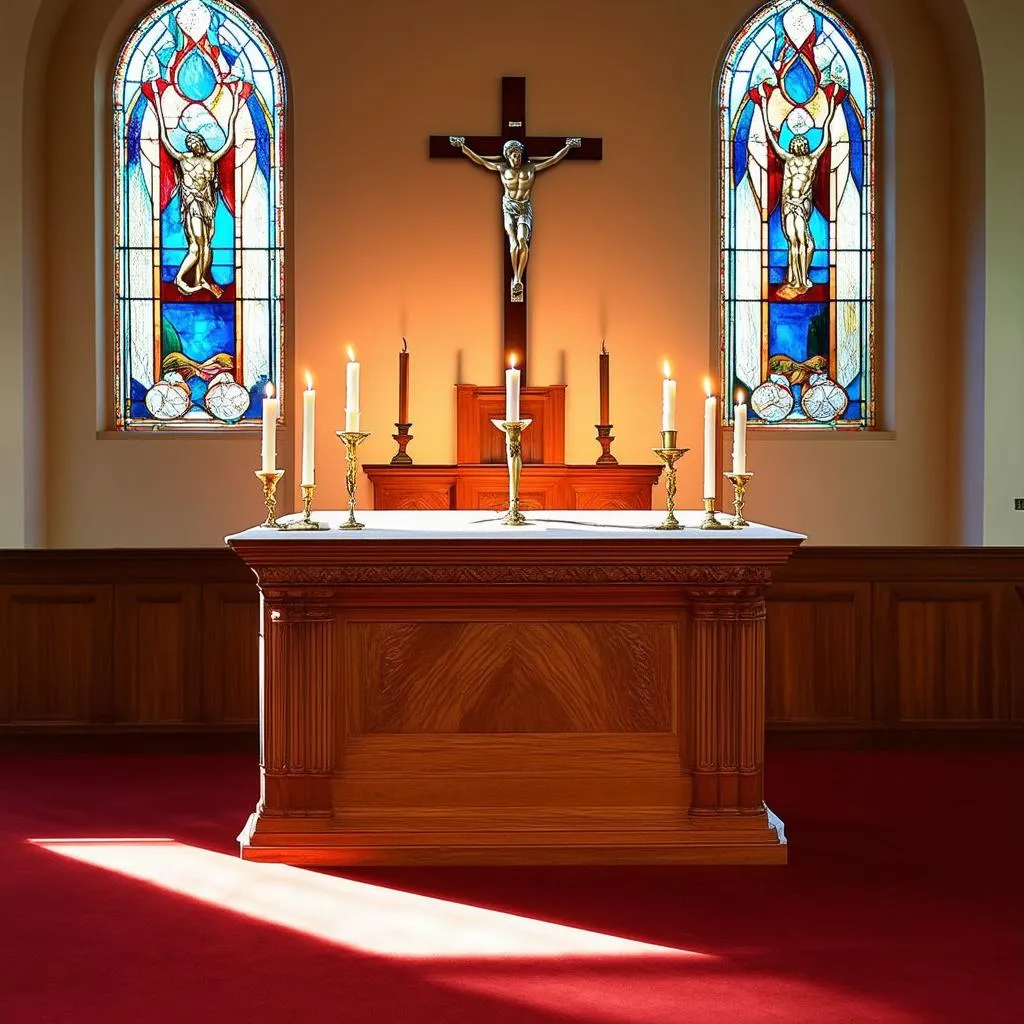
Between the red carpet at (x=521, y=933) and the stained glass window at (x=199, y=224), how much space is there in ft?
14.6

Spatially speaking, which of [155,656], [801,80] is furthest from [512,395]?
[801,80]

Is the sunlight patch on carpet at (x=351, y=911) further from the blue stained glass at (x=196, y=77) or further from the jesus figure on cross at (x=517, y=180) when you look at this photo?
the blue stained glass at (x=196, y=77)

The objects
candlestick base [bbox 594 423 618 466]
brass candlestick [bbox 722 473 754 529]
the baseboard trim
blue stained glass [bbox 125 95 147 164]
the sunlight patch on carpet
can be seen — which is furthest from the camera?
blue stained glass [bbox 125 95 147 164]

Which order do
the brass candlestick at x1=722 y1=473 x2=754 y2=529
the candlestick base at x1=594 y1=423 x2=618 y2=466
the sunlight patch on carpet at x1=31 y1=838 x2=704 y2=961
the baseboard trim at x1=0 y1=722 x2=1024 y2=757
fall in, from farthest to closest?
the candlestick base at x1=594 y1=423 x2=618 y2=466 → the baseboard trim at x1=0 y1=722 x2=1024 y2=757 → the brass candlestick at x1=722 y1=473 x2=754 y2=529 → the sunlight patch on carpet at x1=31 y1=838 x2=704 y2=961

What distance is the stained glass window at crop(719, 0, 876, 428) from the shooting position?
858 cm

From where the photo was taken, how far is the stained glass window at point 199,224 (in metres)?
8.42

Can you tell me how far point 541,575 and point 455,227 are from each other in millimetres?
4819

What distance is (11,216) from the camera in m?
7.77

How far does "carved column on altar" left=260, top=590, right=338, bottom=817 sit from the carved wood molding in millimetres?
67

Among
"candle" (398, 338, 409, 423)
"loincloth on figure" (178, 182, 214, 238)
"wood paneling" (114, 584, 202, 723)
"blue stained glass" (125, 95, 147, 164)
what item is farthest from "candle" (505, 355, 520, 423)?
"blue stained glass" (125, 95, 147, 164)

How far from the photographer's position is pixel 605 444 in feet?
25.8

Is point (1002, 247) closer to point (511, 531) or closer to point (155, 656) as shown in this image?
point (511, 531)

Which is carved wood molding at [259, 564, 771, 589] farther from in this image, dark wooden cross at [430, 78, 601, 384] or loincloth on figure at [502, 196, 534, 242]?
loincloth on figure at [502, 196, 534, 242]

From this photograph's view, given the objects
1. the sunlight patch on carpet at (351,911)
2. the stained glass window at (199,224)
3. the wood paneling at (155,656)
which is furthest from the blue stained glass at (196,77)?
the sunlight patch on carpet at (351,911)
